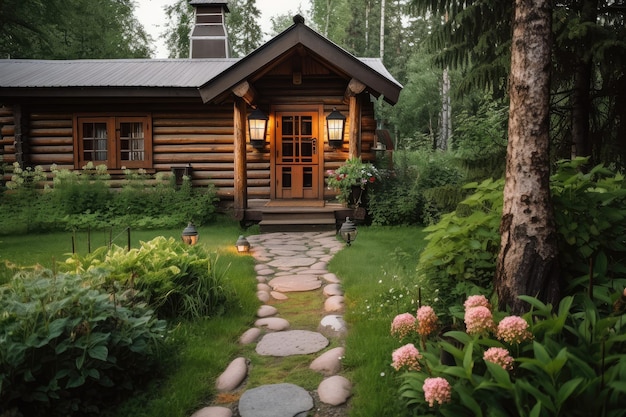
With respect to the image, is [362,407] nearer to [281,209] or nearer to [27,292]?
[27,292]

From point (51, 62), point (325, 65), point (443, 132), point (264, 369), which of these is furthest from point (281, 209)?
point (443, 132)

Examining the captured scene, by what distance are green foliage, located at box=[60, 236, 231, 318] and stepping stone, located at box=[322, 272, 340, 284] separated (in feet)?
4.49

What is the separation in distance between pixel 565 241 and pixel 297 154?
354 inches

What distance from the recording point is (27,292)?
3021 mm

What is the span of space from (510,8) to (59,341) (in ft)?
18.5

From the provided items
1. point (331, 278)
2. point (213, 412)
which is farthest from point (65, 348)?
point (331, 278)

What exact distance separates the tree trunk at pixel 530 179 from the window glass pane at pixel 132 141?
11027 millimetres

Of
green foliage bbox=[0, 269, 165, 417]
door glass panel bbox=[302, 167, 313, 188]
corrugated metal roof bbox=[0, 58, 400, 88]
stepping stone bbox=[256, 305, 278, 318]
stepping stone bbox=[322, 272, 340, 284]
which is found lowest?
stepping stone bbox=[256, 305, 278, 318]

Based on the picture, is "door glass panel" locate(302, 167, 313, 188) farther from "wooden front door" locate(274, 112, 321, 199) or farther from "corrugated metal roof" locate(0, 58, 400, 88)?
"corrugated metal roof" locate(0, 58, 400, 88)

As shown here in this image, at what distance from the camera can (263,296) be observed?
4949 mm

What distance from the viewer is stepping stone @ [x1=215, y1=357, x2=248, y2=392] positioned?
3.07 meters

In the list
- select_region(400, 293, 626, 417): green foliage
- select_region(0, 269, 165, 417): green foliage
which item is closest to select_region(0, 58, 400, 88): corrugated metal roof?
select_region(0, 269, 165, 417): green foliage

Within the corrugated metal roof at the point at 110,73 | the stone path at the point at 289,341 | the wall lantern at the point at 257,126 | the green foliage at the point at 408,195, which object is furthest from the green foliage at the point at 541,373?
the corrugated metal roof at the point at 110,73

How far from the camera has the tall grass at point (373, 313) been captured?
275cm
